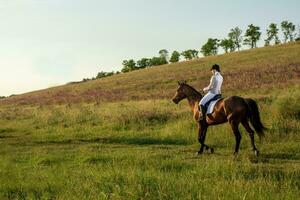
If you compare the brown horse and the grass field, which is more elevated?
the brown horse

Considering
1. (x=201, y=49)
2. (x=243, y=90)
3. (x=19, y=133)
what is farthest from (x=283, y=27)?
(x=19, y=133)

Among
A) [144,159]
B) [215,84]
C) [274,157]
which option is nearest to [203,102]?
[215,84]

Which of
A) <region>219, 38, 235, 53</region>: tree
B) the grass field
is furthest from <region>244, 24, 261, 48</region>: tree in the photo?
the grass field

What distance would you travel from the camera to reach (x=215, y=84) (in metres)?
16.7

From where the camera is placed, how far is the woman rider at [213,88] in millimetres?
16578

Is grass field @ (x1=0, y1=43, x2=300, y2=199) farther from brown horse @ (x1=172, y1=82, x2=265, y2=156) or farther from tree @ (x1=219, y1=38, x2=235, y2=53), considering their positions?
tree @ (x1=219, y1=38, x2=235, y2=53)

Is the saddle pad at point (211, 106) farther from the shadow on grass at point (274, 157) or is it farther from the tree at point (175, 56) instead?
the tree at point (175, 56)

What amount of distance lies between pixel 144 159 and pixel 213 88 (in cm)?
414

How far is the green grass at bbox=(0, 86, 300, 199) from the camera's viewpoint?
30.0ft

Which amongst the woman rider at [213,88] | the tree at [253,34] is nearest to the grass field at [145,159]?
the woman rider at [213,88]

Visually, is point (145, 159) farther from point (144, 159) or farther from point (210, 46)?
point (210, 46)

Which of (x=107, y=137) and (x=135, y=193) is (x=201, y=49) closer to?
(x=107, y=137)

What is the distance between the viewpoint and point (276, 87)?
33.6 meters

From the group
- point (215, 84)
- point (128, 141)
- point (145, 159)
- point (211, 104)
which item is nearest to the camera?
point (145, 159)
